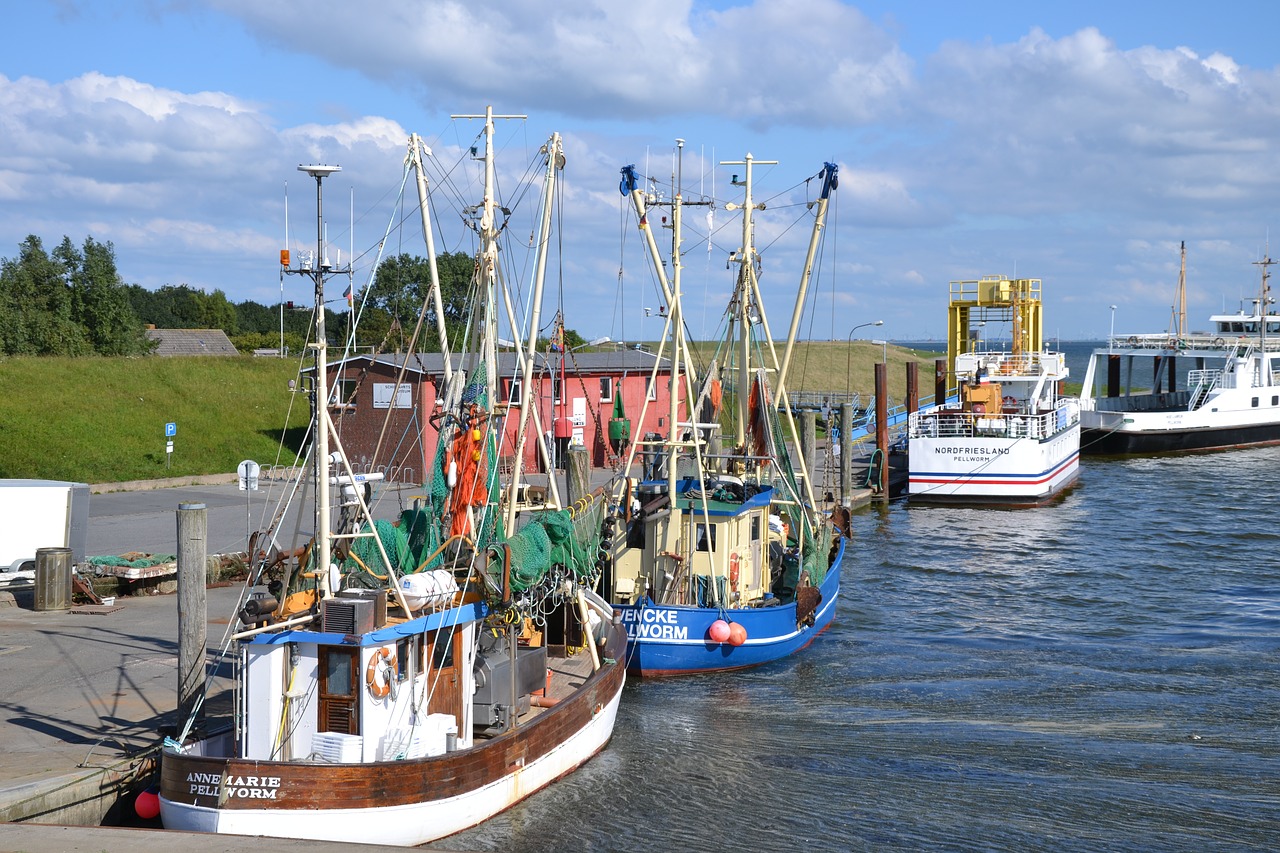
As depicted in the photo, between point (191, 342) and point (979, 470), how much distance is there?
52.5m

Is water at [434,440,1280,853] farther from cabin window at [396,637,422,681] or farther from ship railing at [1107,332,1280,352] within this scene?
ship railing at [1107,332,1280,352]

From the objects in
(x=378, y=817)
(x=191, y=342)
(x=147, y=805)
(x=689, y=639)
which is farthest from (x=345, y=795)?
(x=191, y=342)

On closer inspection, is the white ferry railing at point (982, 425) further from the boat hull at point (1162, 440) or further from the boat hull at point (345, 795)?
the boat hull at point (345, 795)

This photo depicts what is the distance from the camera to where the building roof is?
244ft

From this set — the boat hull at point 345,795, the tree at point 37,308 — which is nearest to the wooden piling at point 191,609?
the boat hull at point 345,795

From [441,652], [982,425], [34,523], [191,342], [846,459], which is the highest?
[191,342]

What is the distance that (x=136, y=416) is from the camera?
1866 inches

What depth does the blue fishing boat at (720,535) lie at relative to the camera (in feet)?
68.7

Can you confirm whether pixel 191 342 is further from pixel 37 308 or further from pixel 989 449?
pixel 989 449

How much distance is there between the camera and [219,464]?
148 feet

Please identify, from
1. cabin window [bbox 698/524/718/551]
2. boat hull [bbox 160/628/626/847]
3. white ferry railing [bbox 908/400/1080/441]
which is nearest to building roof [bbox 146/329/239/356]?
white ferry railing [bbox 908/400/1080/441]

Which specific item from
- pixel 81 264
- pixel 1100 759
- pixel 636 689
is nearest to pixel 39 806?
pixel 636 689

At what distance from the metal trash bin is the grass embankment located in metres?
19.1

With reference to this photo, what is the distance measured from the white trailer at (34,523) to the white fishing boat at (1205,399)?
159 ft
